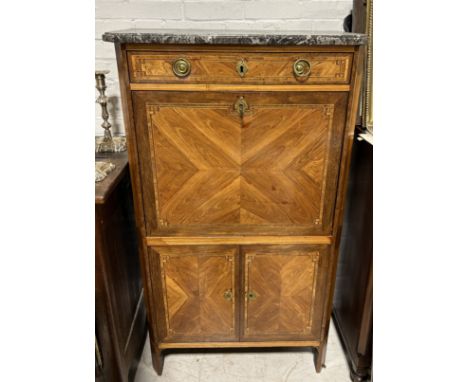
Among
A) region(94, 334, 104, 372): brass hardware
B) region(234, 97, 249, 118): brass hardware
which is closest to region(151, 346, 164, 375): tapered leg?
region(94, 334, 104, 372): brass hardware

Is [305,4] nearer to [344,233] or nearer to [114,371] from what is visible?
[344,233]

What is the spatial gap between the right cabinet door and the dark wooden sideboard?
443mm

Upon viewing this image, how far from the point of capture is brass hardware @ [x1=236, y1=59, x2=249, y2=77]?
41.9 inches

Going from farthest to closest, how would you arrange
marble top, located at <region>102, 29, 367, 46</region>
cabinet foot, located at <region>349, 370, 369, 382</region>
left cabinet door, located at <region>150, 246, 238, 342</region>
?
cabinet foot, located at <region>349, 370, 369, 382</region> → left cabinet door, located at <region>150, 246, 238, 342</region> → marble top, located at <region>102, 29, 367, 46</region>

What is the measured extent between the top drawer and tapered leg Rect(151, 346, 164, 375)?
3.37ft

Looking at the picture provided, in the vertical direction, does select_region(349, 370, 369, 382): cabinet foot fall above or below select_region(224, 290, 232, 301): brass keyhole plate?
below

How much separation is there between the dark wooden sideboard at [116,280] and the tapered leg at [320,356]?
2.42ft

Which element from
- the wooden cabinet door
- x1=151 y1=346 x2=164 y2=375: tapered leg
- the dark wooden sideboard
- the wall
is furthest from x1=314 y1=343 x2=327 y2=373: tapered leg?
the wall

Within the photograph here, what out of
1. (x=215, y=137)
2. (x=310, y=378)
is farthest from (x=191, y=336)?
(x=215, y=137)

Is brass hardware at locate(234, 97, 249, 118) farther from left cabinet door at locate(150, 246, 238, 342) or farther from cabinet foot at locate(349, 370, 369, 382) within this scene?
cabinet foot at locate(349, 370, 369, 382)

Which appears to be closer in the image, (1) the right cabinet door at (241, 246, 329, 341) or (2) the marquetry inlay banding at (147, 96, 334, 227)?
(2) the marquetry inlay banding at (147, 96, 334, 227)

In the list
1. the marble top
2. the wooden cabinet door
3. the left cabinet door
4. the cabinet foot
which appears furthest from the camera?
the cabinet foot

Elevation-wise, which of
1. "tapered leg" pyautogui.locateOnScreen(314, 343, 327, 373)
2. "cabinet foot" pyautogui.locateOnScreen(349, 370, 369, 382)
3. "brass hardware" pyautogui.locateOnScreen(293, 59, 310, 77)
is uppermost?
"brass hardware" pyautogui.locateOnScreen(293, 59, 310, 77)

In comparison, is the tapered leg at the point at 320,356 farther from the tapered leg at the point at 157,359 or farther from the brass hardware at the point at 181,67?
the brass hardware at the point at 181,67
